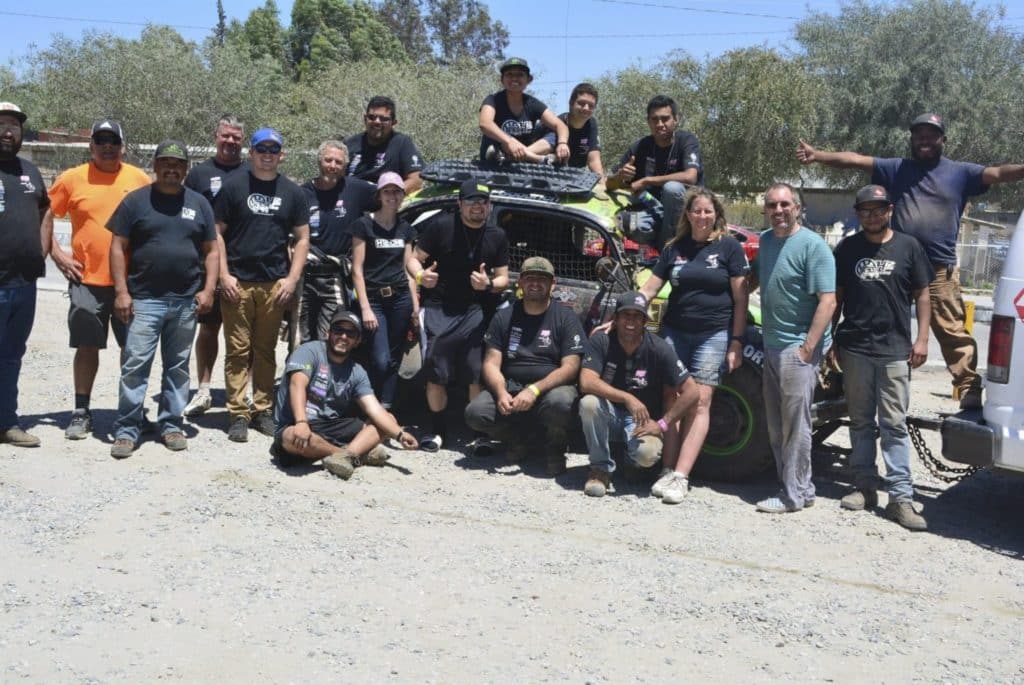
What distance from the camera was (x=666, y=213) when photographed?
7535mm

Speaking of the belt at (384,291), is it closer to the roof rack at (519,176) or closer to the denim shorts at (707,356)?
the roof rack at (519,176)

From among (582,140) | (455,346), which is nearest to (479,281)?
(455,346)

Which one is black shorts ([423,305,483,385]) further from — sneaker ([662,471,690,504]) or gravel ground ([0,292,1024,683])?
sneaker ([662,471,690,504])

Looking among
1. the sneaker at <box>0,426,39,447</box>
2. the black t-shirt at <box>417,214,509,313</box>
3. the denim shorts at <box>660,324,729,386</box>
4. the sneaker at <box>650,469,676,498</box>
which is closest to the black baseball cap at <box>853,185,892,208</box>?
the denim shorts at <box>660,324,729,386</box>

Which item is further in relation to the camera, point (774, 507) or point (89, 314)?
point (89, 314)

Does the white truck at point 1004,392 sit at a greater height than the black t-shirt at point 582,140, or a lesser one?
lesser

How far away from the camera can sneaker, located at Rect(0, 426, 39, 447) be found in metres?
7.42

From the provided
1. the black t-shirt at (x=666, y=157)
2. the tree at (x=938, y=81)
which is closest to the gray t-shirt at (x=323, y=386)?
the black t-shirt at (x=666, y=157)

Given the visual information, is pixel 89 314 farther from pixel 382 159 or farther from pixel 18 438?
pixel 382 159

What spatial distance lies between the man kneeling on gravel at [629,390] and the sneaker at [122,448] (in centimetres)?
300

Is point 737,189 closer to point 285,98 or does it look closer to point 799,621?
point 285,98

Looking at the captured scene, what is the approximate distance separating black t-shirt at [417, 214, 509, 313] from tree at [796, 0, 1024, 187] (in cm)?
2823

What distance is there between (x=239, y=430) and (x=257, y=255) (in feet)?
4.08

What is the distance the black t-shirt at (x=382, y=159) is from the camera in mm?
8641
